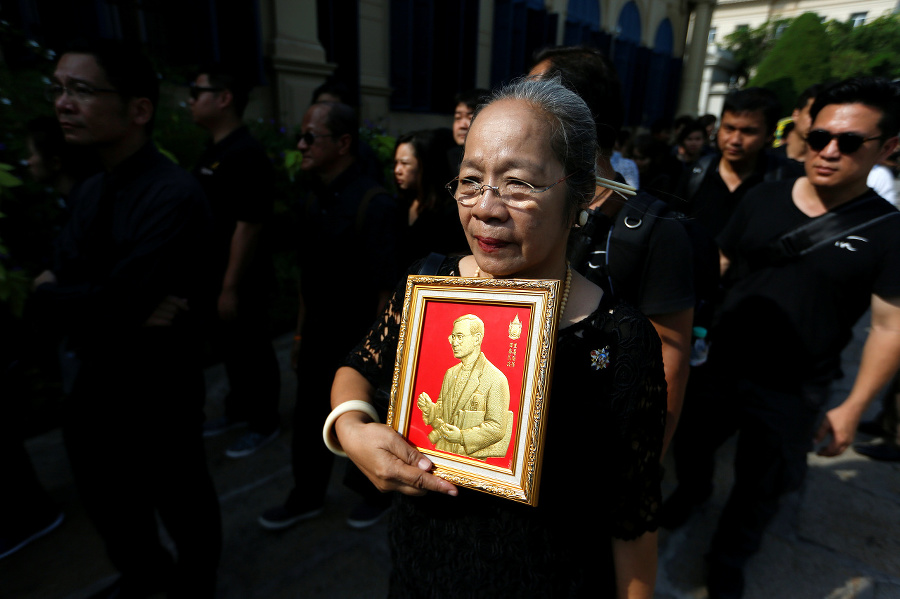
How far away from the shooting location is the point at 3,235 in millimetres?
2932

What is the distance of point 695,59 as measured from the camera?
16.1 metres

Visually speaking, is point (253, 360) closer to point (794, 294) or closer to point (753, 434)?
point (753, 434)

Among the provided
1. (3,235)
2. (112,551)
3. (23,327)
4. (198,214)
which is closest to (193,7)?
(3,235)

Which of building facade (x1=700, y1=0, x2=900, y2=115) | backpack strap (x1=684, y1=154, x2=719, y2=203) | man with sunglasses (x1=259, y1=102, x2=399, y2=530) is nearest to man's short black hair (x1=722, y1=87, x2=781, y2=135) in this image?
backpack strap (x1=684, y1=154, x2=719, y2=203)

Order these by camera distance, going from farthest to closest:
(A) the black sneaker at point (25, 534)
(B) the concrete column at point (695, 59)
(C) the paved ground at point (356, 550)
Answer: (B) the concrete column at point (695, 59)
(A) the black sneaker at point (25, 534)
(C) the paved ground at point (356, 550)

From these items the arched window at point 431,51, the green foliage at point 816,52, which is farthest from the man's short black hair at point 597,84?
the green foliage at point 816,52

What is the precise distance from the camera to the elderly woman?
0.98 meters

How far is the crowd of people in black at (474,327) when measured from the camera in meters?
1.05

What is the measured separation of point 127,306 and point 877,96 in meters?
3.00

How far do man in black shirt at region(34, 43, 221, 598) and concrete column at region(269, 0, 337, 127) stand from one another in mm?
4701

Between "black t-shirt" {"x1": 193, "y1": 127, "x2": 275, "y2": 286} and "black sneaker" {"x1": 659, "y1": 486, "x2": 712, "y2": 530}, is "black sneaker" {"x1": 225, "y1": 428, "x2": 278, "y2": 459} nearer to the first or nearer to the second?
"black t-shirt" {"x1": 193, "y1": 127, "x2": 275, "y2": 286}

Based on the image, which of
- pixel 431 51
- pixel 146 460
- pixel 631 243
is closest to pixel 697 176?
pixel 631 243

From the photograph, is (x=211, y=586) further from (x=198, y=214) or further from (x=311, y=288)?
(x=198, y=214)

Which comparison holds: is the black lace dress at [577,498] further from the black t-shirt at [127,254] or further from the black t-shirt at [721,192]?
the black t-shirt at [721,192]
